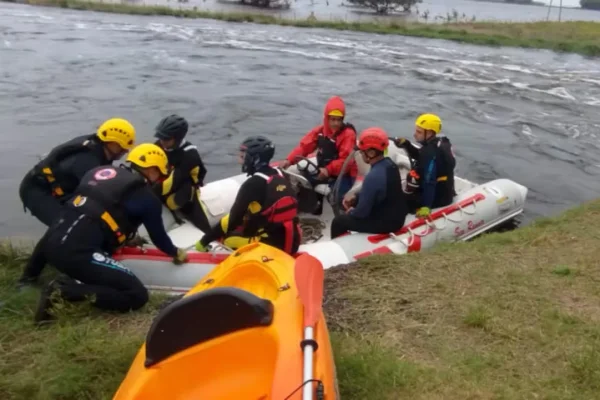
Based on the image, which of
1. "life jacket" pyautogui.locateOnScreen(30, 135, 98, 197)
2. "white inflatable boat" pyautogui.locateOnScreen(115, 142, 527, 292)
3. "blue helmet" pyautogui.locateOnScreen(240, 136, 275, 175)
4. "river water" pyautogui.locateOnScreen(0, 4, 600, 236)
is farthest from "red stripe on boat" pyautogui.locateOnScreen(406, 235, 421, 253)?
"river water" pyautogui.locateOnScreen(0, 4, 600, 236)

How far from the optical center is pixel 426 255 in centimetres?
541

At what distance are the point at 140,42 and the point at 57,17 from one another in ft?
25.5

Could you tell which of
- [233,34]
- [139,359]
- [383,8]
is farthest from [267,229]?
[383,8]

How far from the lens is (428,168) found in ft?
21.4

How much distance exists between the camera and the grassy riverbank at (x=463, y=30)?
96.5 feet

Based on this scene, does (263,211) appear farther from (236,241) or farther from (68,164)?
(68,164)

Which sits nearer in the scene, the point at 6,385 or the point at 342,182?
the point at 6,385

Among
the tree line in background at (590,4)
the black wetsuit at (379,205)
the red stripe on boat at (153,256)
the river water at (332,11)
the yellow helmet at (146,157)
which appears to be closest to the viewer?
the yellow helmet at (146,157)

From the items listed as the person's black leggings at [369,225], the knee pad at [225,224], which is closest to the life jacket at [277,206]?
the knee pad at [225,224]

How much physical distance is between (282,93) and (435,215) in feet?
35.7

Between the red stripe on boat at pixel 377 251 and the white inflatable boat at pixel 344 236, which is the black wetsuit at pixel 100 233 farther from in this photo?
the red stripe on boat at pixel 377 251

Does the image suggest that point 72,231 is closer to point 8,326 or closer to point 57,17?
point 8,326

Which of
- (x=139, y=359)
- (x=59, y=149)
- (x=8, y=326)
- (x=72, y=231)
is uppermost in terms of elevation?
(x=59, y=149)

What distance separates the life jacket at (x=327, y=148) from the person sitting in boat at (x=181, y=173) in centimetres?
167
